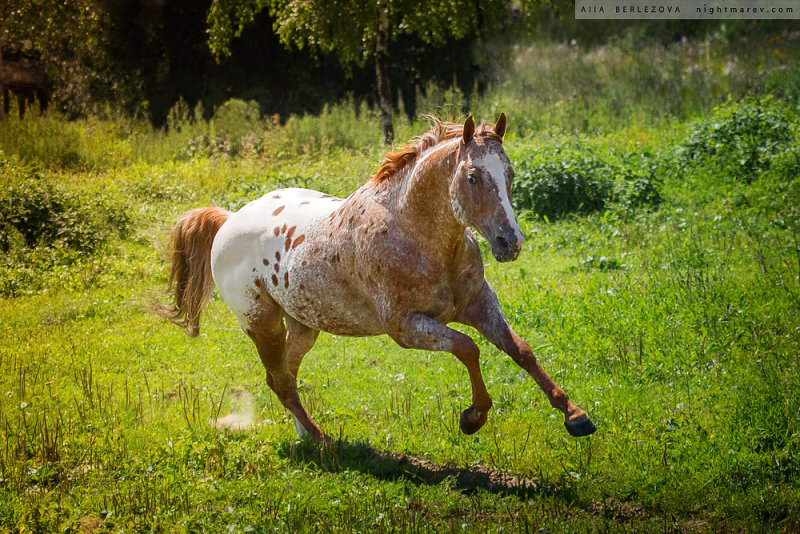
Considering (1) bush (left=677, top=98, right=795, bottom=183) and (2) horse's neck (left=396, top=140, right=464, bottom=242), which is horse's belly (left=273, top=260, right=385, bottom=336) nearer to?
(2) horse's neck (left=396, top=140, right=464, bottom=242)

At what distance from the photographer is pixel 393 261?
13.8 ft

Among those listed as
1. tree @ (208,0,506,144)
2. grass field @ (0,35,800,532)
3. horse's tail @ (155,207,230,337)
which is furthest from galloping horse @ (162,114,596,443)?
tree @ (208,0,506,144)

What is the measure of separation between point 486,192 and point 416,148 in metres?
0.85

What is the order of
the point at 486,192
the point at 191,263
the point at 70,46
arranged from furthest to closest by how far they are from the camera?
the point at 70,46
the point at 191,263
the point at 486,192

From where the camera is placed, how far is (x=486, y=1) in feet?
41.2

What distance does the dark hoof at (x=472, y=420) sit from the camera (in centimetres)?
410

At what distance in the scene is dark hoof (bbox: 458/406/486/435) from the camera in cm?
410

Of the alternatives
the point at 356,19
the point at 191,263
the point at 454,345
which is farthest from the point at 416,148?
the point at 356,19

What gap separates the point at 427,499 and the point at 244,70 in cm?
1725

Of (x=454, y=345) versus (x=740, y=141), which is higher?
(x=740, y=141)

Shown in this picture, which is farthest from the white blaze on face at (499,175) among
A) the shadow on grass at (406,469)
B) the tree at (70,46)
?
the tree at (70,46)

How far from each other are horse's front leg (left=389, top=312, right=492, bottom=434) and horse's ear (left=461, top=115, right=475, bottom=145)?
1.00 m

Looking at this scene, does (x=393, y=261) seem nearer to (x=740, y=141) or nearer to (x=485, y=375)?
(x=485, y=375)

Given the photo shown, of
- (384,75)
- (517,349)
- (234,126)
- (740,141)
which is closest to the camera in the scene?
(517,349)
